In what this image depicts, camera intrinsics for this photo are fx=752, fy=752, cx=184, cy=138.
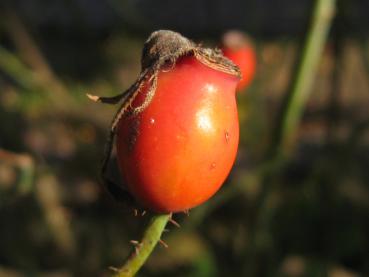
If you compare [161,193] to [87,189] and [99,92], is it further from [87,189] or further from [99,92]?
[99,92]

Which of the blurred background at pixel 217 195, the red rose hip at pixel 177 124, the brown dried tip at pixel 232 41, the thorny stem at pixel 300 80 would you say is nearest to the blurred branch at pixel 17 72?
the blurred background at pixel 217 195

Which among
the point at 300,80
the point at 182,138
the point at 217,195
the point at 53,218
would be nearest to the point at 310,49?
the point at 300,80

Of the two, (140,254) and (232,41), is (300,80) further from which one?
(140,254)

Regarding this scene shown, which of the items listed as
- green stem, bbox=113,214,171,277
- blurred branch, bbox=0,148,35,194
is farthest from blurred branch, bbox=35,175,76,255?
green stem, bbox=113,214,171,277

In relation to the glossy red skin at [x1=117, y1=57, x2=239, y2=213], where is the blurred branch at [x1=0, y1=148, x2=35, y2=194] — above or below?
below

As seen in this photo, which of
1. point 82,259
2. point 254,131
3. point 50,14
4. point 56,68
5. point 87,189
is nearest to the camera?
point 82,259

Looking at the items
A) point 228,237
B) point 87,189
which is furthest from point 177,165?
point 87,189

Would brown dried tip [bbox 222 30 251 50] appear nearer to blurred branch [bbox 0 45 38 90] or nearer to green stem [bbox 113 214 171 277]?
blurred branch [bbox 0 45 38 90]
